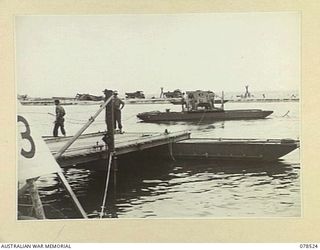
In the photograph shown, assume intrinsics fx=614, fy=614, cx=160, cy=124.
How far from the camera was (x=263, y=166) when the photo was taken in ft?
2.46

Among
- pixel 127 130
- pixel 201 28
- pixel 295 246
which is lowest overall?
pixel 295 246

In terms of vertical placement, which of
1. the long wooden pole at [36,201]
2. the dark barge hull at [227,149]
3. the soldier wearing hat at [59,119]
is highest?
the soldier wearing hat at [59,119]

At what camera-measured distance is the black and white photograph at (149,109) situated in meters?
0.74

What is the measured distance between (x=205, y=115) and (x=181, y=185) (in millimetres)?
90

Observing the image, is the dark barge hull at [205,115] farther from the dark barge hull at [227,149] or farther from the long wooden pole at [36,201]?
the long wooden pole at [36,201]

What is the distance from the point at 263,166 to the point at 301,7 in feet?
0.65

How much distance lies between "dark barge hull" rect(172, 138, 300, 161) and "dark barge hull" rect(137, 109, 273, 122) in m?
0.03

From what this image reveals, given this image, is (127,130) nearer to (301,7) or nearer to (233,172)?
(233,172)

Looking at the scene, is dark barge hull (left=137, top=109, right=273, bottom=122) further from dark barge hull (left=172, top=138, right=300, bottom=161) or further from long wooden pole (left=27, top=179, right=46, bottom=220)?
long wooden pole (left=27, top=179, right=46, bottom=220)

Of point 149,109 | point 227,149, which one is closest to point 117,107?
point 149,109

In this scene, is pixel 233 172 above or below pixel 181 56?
below

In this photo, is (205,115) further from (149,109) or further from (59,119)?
(59,119)

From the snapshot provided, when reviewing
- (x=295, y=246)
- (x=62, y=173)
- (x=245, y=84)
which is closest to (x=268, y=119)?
(x=245, y=84)

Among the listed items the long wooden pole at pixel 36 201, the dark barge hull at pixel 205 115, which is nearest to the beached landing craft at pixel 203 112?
the dark barge hull at pixel 205 115
